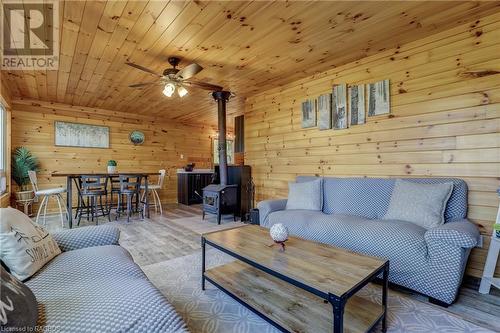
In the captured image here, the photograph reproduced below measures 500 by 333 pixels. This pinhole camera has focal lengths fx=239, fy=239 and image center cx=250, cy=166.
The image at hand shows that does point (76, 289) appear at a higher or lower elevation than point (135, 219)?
higher

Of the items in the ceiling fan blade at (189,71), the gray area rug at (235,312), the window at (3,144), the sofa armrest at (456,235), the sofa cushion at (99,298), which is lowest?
the gray area rug at (235,312)

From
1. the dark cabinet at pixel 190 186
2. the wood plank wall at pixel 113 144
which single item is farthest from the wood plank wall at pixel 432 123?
the wood plank wall at pixel 113 144

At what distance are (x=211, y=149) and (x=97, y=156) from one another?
10.3 feet

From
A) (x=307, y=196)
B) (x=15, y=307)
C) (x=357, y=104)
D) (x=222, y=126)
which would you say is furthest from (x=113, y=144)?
(x=15, y=307)

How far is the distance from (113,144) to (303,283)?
604cm

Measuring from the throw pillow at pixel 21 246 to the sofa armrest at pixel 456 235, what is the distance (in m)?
2.51

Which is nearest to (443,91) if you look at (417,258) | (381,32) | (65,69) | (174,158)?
(381,32)

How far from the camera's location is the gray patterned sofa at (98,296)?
0.84 meters

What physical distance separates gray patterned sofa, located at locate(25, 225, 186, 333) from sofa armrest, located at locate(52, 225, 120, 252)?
111 mm

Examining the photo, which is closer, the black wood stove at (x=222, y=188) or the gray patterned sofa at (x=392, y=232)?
the gray patterned sofa at (x=392, y=232)

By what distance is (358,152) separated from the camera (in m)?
3.08

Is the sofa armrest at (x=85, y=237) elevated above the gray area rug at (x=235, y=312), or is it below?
above

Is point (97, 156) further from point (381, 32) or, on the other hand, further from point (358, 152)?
point (381, 32)

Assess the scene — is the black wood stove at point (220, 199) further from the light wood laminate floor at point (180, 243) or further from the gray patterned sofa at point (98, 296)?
the gray patterned sofa at point (98, 296)
